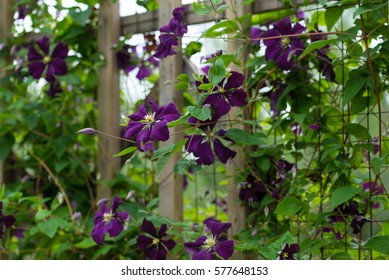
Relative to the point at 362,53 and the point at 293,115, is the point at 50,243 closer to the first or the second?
the point at 293,115

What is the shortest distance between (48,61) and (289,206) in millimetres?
922

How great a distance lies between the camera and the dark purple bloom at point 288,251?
1205 millimetres

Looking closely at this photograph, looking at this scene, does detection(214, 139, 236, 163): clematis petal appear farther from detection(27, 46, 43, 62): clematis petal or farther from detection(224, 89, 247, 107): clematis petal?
detection(27, 46, 43, 62): clematis petal

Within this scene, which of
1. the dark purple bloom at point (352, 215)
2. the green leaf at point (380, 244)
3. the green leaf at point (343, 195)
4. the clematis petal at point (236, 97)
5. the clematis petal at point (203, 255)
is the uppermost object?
the clematis petal at point (236, 97)

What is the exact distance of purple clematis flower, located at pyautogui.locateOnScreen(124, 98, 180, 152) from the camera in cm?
120

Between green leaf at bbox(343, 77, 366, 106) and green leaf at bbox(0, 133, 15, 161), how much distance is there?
3.76 ft

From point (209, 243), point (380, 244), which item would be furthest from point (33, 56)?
point (380, 244)

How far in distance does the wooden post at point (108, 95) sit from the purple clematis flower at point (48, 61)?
15 centimetres

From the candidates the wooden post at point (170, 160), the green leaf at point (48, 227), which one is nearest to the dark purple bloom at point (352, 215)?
the wooden post at point (170, 160)

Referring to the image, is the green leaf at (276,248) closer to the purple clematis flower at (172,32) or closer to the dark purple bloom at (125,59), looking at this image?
the purple clematis flower at (172,32)

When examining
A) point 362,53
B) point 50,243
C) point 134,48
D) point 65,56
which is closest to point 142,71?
point 134,48

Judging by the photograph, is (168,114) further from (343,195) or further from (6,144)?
(6,144)

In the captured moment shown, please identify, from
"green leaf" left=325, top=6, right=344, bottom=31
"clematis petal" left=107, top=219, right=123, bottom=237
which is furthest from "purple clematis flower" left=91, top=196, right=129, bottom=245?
"green leaf" left=325, top=6, right=344, bottom=31

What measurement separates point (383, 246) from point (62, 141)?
1.11m
